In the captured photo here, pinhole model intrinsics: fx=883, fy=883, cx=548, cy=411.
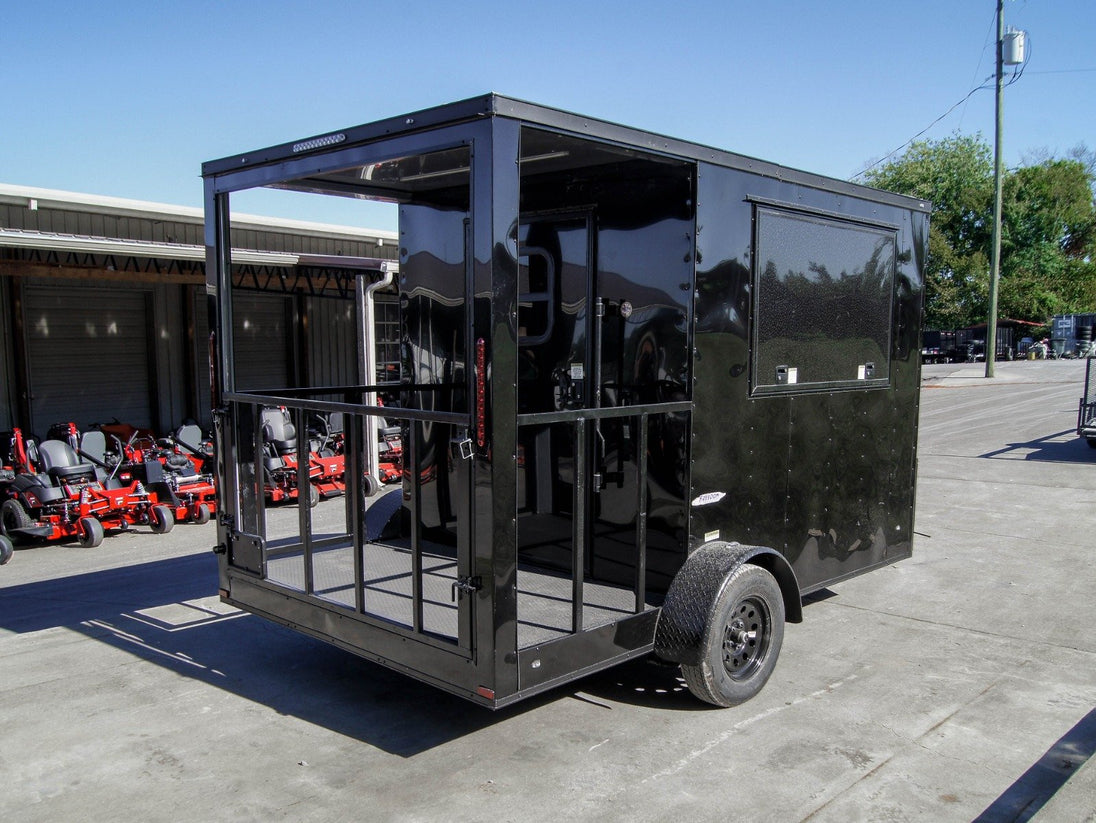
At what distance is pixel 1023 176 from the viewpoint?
4247 centimetres

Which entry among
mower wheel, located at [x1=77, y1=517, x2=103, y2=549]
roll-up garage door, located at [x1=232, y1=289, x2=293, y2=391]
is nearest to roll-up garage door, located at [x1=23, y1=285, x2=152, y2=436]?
roll-up garage door, located at [x1=232, y1=289, x2=293, y2=391]

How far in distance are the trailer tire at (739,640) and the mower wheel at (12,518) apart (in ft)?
23.8

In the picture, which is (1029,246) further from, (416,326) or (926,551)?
(416,326)

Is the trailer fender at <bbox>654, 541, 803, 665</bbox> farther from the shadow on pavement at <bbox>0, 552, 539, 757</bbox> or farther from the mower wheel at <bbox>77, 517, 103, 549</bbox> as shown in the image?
the mower wheel at <bbox>77, 517, 103, 549</bbox>

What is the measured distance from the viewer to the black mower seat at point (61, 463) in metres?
9.26

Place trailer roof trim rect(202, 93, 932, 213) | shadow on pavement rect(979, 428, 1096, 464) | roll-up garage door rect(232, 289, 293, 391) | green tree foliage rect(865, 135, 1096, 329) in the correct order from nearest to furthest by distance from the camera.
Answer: trailer roof trim rect(202, 93, 932, 213) < shadow on pavement rect(979, 428, 1096, 464) < roll-up garage door rect(232, 289, 293, 391) < green tree foliage rect(865, 135, 1096, 329)

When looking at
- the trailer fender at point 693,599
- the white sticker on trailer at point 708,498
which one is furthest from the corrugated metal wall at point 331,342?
the trailer fender at point 693,599

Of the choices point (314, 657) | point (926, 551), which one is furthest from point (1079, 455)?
point (314, 657)

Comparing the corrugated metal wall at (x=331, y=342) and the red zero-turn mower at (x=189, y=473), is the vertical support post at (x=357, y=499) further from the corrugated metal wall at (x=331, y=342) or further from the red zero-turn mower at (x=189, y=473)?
the corrugated metal wall at (x=331, y=342)

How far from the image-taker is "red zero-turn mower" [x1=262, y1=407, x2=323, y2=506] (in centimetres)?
1076

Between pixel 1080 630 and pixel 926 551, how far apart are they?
2272 mm

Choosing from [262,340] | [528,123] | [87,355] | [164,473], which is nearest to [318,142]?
[528,123]

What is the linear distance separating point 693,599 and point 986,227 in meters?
43.8

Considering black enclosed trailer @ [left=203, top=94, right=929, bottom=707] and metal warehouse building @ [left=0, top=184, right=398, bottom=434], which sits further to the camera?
metal warehouse building @ [left=0, top=184, right=398, bottom=434]
